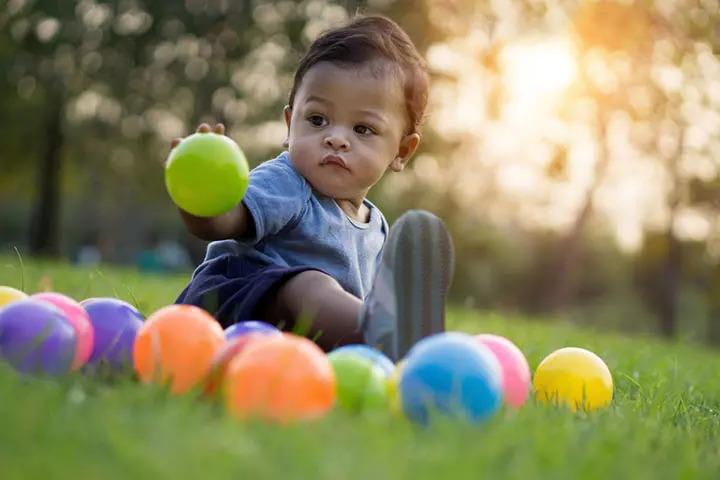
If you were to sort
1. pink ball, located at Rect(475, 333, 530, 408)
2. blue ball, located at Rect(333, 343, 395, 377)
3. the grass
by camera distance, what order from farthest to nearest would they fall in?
1. pink ball, located at Rect(475, 333, 530, 408)
2. blue ball, located at Rect(333, 343, 395, 377)
3. the grass

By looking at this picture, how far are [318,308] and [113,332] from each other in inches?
22.7

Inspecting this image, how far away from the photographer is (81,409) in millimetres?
1461

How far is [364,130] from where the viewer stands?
296 centimetres

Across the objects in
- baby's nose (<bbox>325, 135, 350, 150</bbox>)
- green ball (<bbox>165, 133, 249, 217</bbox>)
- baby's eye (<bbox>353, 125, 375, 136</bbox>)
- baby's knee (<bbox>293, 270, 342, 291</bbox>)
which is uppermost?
baby's eye (<bbox>353, 125, 375, 136</bbox>)

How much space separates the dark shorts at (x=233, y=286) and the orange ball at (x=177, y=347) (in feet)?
1.94

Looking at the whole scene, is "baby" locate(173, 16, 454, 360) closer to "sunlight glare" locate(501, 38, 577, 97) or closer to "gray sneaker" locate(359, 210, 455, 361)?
"gray sneaker" locate(359, 210, 455, 361)

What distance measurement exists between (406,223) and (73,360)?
86cm

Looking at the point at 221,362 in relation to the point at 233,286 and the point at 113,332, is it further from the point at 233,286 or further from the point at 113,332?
the point at 233,286

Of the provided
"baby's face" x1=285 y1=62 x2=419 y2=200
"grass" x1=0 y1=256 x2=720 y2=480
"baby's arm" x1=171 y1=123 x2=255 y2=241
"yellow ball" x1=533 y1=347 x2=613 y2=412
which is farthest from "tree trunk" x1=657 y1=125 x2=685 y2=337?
"grass" x1=0 y1=256 x2=720 y2=480

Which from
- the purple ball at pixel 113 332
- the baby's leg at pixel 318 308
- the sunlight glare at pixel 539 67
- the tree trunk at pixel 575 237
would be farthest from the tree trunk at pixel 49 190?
the purple ball at pixel 113 332

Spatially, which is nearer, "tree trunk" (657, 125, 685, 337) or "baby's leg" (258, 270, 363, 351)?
"baby's leg" (258, 270, 363, 351)

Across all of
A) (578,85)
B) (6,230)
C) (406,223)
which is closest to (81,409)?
(406,223)

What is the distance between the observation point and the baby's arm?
219 centimetres

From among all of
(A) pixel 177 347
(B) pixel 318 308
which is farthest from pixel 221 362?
(B) pixel 318 308
